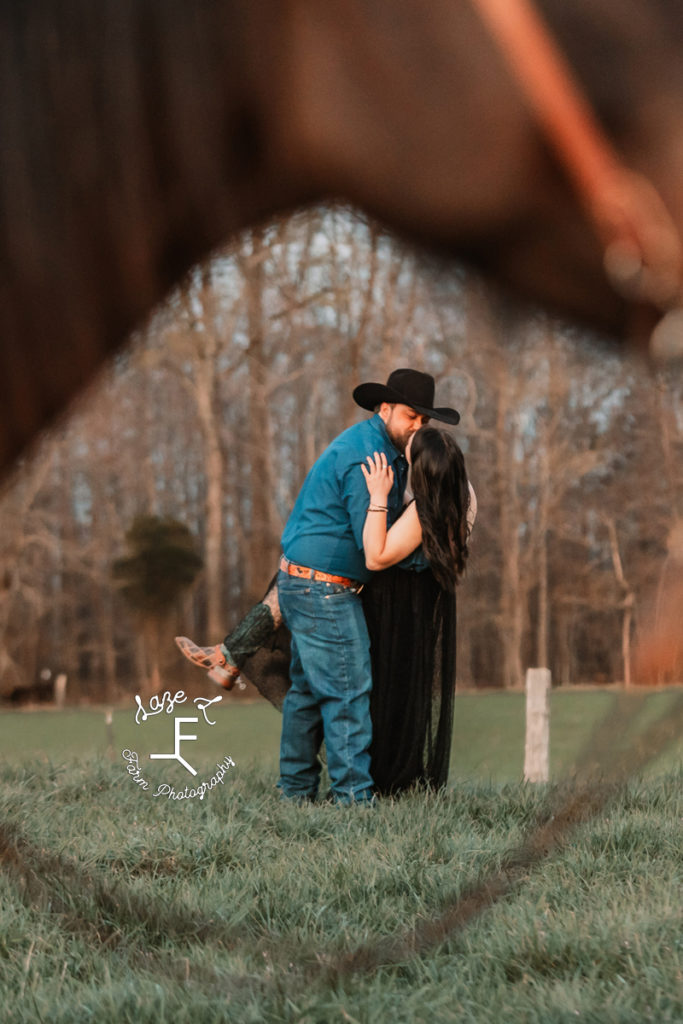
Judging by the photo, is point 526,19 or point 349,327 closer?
point 526,19

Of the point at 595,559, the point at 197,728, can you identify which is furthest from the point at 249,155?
the point at 197,728

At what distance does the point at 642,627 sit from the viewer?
0.26 metres

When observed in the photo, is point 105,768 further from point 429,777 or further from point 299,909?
point 299,909

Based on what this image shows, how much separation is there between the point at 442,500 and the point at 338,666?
1.31 ft

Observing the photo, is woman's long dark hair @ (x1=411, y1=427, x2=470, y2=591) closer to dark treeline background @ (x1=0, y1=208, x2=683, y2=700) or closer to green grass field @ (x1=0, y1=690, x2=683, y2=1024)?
green grass field @ (x1=0, y1=690, x2=683, y2=1024)

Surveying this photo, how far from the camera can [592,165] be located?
0.79 ft

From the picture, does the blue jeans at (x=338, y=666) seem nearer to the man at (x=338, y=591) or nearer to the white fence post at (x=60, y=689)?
the man at (x=338, y=591)

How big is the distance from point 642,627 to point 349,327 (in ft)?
1.02

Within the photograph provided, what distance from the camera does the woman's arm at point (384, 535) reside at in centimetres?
154

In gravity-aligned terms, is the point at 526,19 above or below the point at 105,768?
above

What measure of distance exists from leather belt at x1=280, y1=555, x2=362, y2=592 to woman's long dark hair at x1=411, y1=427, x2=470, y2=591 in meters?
0.21

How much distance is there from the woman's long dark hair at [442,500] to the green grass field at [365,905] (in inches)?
13.2

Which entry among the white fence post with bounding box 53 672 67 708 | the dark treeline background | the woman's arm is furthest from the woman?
the white fence post with bounding box 53 672 67 708

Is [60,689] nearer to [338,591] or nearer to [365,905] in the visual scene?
[365,905]
